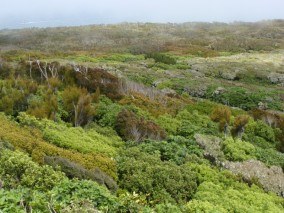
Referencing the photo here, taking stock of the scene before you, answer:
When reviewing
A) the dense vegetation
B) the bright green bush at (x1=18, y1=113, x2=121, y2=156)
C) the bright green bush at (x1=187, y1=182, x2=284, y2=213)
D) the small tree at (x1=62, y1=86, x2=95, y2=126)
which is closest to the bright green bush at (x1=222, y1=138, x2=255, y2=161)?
the dense vegetation

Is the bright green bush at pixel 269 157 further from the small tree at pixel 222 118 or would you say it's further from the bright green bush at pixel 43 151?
the bright green bush at pixel 43 151

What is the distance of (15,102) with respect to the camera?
19.0m

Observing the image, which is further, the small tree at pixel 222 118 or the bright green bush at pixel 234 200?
the small tree at pixel 222 118

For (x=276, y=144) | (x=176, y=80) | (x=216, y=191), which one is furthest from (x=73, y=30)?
(x=216, y=191)

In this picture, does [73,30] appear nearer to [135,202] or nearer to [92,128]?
[92,128]

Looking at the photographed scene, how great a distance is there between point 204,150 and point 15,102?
822cm

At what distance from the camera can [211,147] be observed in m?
18.0

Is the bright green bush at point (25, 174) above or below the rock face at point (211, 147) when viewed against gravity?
above

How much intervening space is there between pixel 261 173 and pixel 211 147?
235cm

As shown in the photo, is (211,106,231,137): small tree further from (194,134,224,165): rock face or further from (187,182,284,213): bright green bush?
(187,182,284,213): bright green bush

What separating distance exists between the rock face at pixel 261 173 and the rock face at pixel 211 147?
490 mm

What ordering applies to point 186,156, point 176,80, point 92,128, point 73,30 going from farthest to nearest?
point 73,30 < point 176,80 < point 92,128 < point 186,156

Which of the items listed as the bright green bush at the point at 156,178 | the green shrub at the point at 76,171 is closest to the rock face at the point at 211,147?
the bright green bush at the point at 156,178

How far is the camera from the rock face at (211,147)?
1708 cm
